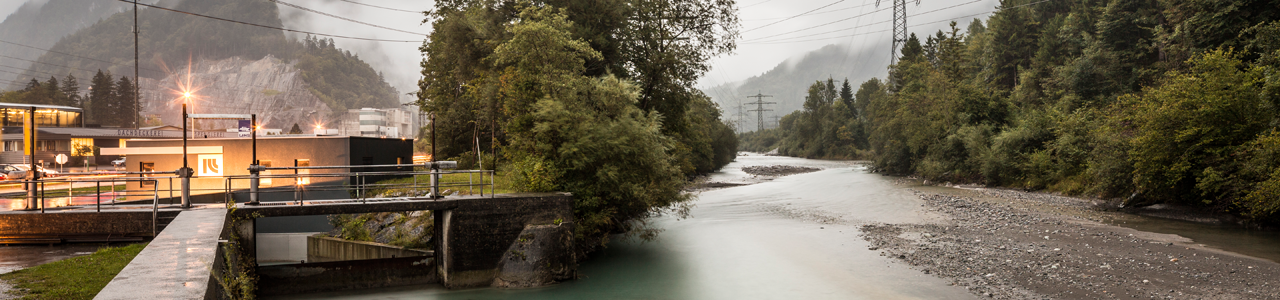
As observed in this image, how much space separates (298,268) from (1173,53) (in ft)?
141

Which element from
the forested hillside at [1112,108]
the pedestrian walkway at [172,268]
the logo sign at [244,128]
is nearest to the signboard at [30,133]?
the pedestrian walkway at [172,268]

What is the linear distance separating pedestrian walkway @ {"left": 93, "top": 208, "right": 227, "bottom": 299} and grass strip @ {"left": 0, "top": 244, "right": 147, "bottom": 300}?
850 millimetres

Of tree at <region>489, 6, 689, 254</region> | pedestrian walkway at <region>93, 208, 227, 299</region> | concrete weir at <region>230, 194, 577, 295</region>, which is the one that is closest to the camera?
pedestrian walkway at <region>93, 208, 227, 299</region>

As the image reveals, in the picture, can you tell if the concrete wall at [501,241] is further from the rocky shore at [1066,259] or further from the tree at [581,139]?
the rocky shore at [1066,259]

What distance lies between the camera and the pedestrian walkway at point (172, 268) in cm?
694

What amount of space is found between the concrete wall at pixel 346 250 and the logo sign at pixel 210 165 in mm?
10851

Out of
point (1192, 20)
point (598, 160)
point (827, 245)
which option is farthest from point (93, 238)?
point (1192, 20)

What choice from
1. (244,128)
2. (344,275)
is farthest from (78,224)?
(244,128)

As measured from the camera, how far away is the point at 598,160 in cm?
2128

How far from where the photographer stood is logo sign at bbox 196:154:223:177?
104 feet

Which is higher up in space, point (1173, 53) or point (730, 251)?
point (1173, 53)

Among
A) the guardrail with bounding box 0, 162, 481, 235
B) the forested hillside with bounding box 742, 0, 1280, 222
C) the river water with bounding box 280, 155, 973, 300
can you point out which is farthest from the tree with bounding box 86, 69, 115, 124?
the forested hillside with bounding box 742, 0, 1280, 222

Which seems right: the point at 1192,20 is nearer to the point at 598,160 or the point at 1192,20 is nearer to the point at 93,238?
the point at 598,160

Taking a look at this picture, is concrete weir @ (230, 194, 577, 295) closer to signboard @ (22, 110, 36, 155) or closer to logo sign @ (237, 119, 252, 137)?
signboard @ (22, 110, 36, 155)
